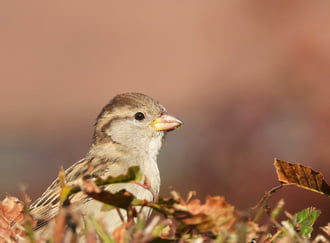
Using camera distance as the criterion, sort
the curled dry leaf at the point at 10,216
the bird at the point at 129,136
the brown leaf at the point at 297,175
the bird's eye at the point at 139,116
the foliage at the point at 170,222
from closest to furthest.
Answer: the foliage at the point at 170,222, the curled dry leaf at the point at 10,216, the brown leaf at the point at 297,175, the bird at the point at 129,136, the bird's eye at the point at 139,116

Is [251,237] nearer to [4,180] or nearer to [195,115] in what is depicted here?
[4,180]

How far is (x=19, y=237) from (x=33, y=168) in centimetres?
844

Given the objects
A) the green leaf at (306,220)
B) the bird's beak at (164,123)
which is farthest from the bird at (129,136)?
the green leaf at (306,220)

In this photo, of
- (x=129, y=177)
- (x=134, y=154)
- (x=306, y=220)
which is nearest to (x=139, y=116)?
(x=134, y=154)

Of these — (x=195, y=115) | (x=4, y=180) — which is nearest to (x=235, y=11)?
(x=195, y=115)

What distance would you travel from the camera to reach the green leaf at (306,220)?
114 inches

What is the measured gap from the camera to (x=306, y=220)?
2922mm

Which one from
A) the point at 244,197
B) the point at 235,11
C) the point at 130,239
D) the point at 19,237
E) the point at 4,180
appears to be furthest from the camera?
the point at 235,11

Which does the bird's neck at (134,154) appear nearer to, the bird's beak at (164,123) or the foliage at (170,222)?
the bird's beak at (164,123)

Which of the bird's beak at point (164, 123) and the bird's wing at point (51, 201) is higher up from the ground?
the bird's beak at point (164, 123)

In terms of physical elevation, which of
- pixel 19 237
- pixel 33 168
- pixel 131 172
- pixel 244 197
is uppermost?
pixel 131 172

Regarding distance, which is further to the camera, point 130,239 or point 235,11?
point 235,11

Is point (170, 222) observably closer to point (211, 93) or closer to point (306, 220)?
point (306, 220)

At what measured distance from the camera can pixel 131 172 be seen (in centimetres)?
260
